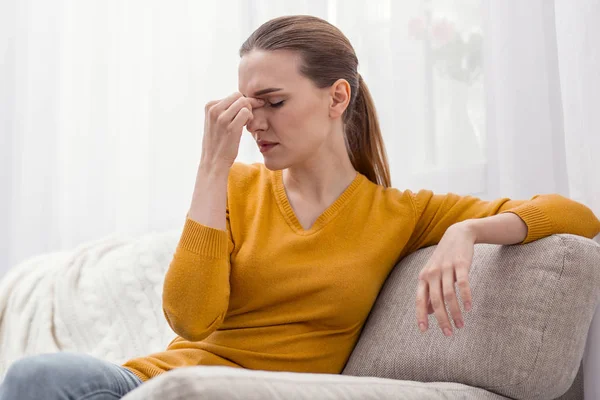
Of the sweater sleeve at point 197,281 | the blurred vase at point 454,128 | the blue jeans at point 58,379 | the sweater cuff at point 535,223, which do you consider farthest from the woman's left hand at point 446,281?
the blurred vase at point 454,128

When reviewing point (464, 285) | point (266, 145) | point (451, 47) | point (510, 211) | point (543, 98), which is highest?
point (451, 47)

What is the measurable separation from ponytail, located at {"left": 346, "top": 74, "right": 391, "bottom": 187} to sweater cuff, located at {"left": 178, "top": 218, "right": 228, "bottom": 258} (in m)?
0.42

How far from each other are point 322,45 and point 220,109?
0.24 meters

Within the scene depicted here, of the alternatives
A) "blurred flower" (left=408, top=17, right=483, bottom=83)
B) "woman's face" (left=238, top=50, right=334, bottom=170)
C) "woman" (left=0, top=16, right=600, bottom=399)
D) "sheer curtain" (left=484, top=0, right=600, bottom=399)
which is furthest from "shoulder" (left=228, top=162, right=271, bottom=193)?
"blurred flower" (left=408, top=17, right=483, bottom=83)

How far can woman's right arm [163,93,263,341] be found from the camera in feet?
3.96

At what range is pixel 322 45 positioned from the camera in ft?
4.48

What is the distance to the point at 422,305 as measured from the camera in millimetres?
1086

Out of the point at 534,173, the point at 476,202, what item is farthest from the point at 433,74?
the point at 476,202

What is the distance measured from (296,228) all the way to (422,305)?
0.33 m

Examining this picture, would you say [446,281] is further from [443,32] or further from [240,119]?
[443,32]

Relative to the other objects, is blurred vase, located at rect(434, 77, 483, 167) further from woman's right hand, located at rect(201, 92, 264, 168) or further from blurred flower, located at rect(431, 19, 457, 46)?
woman's right hand, located at rect(201, 92, 264, 168)

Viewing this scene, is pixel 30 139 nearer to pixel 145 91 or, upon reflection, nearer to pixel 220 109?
pixel 145 91

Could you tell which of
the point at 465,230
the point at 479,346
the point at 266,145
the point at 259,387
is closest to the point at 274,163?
the point at 266,145

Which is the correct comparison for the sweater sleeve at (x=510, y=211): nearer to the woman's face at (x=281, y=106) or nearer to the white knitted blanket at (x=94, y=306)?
the woman's face at (x=281, y=106)
